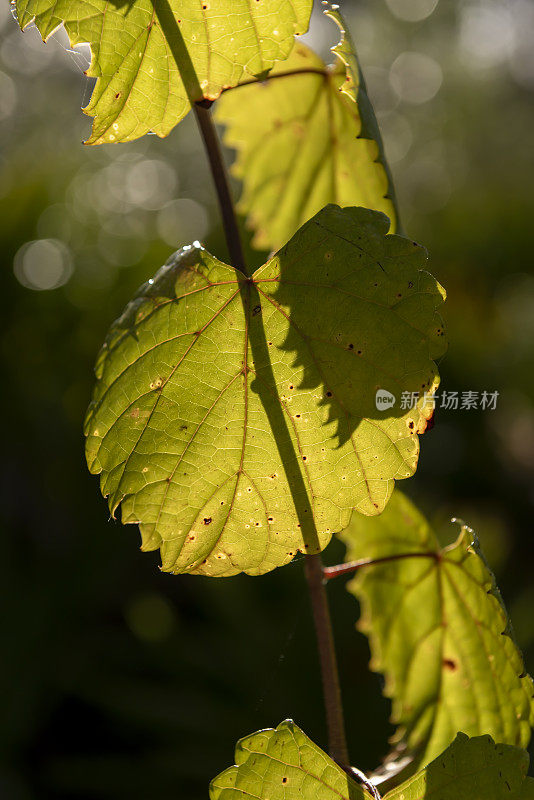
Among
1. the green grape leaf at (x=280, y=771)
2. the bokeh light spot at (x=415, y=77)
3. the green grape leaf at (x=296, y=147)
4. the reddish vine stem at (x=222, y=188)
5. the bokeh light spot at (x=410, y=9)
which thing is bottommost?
the green grape leaf at (x=280, y=771)

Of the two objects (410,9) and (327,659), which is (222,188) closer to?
(327,659)

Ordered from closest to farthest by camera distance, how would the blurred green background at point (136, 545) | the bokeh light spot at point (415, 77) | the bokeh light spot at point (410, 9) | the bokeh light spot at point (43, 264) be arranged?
the blurred green background at point (136, 545), the bokeh light spot at point (43, 264), the bokeh light spot at point (415, 77), the bokeh light spot at point (410, 9)

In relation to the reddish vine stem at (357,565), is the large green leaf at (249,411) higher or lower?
higher

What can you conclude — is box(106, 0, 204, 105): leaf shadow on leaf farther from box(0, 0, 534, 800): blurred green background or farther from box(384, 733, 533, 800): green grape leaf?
box(384, 733, 533, 800): green grape leaf

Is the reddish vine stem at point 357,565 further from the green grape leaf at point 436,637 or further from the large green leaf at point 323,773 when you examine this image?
the large green leaf at point 323,773

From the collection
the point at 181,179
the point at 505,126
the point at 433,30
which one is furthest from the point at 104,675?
the point at 433,30

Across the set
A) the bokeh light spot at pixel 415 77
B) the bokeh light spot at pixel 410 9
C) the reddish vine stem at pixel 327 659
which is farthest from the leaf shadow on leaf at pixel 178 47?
the bokeh light spot at pixel 410 9

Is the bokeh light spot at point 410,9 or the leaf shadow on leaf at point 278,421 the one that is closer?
the leaf shadow on leaf at point 278,421

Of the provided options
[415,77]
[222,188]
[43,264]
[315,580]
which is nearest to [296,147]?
[222,188]

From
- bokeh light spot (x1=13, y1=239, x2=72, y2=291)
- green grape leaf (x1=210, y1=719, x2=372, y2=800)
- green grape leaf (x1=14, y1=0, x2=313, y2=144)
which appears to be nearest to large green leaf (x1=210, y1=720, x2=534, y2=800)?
green grape leaf (x1=210, y1=719, x2=372, y2=800)
